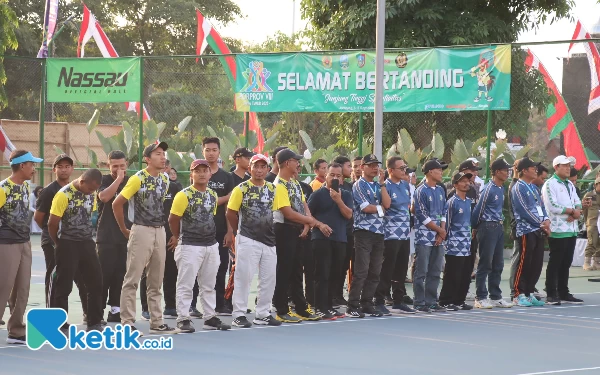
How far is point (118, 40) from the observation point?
53.0m

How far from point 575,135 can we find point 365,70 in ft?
16.9

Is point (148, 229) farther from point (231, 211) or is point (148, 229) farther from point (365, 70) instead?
point (365, 70)

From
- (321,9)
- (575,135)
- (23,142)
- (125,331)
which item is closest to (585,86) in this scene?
(321,9)

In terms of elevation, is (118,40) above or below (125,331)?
above

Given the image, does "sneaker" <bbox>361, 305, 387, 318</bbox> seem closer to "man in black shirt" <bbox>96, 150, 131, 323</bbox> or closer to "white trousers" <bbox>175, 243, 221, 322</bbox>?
"white trousers" <bbox>175, 243, 221, 322</bbox>

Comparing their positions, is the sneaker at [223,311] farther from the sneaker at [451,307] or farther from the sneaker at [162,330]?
the sneaker at [451,307]

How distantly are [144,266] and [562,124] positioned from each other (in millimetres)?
12245

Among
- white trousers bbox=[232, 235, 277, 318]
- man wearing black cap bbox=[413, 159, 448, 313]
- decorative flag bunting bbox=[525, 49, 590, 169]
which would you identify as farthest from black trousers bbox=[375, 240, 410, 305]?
decorative flag bunting bbox=[525, 49, 590, 169]

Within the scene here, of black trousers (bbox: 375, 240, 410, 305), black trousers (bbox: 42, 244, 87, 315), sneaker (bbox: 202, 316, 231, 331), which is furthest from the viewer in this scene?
black trousers (bbox: 375, 240, 410, 305)

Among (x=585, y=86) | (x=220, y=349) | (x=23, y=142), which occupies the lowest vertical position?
(x=220, y=349)

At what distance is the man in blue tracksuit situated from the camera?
14.2 metres

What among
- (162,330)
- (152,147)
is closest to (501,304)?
(162,330)

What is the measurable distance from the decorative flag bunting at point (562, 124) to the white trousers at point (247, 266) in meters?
9.29

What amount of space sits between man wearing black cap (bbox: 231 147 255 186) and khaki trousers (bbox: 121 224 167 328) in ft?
6.77
